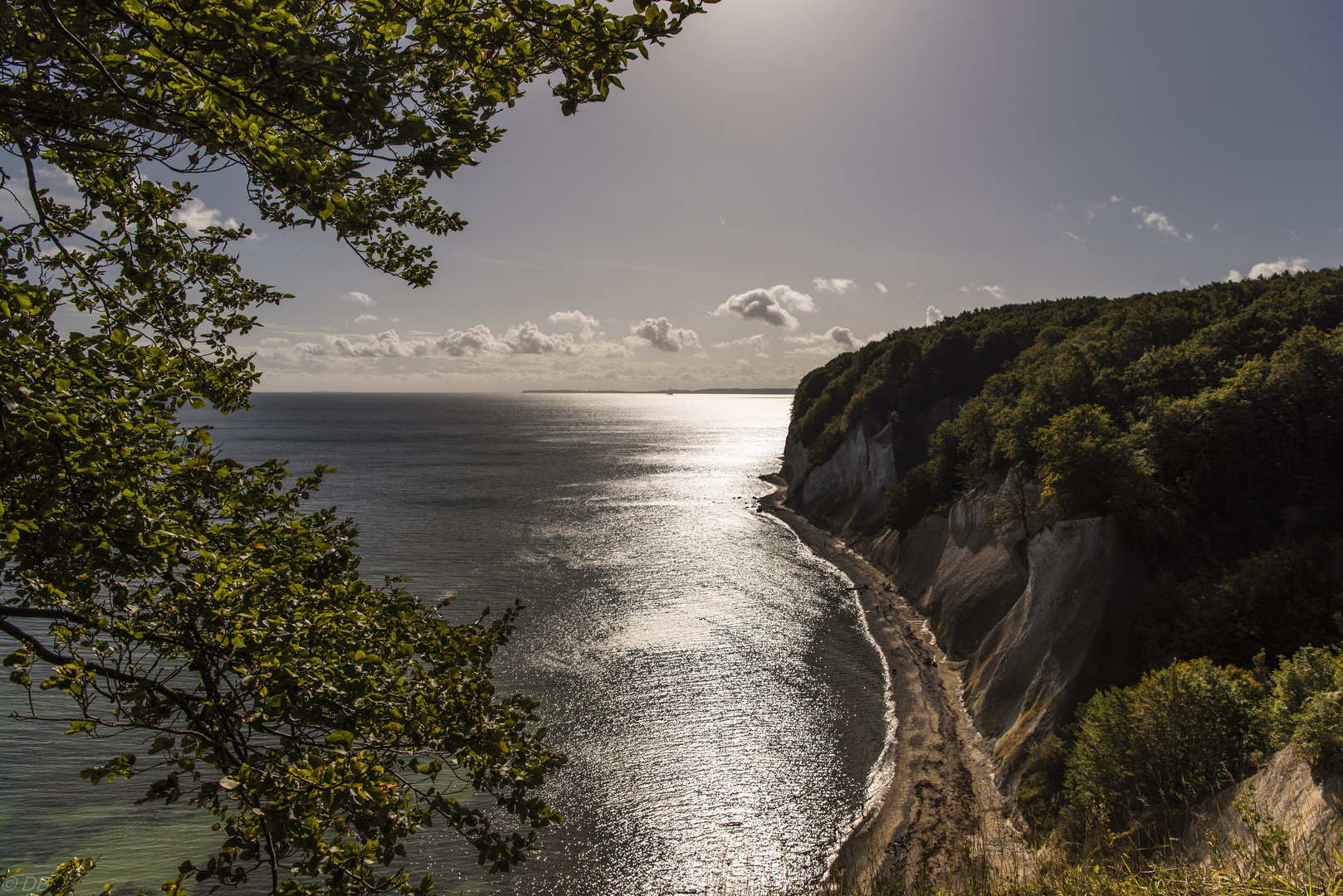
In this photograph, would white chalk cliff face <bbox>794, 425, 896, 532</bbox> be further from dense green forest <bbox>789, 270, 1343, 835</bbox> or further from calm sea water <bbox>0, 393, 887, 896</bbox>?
dense green forest <bbox>789, 270, 1343, 835</bbox>

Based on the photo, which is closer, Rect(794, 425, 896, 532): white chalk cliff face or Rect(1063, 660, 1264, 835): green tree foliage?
Rect(1063, 660, 1264, 835): green tree foliage

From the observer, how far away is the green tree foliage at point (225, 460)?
169 inches

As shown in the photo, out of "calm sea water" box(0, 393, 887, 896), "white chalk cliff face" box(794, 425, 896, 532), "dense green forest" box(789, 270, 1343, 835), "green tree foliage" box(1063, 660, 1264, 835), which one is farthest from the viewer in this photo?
"white chalk cliff face" box(794, 425, 896, 532)

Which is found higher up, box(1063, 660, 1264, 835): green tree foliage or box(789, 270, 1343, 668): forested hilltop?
box(789, 270, 1343, 668): forested hilltop

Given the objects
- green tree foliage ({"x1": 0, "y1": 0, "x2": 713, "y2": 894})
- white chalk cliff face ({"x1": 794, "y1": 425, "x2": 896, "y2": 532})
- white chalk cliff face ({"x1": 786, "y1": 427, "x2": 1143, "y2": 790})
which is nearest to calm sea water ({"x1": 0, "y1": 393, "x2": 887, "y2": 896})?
white chalk cliff face ({"x1": 786, "y1": 427, "x2": 1143, "y2": 790})

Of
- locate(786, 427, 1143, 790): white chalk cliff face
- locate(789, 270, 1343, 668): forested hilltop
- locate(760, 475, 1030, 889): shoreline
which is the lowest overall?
locate(760, 475, 1030, 889): shoreline

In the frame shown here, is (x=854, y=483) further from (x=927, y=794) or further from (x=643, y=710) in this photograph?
(x=927, y=794)

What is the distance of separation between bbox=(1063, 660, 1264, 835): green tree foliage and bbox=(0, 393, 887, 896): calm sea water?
9685 mm

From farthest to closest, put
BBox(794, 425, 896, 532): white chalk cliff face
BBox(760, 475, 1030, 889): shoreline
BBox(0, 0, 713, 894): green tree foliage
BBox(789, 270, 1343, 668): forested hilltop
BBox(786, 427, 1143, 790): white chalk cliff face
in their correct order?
BBox(794, 425, 896, 532): white chalk cliff face < BBox(786, 427, 1143, 790): white chalk cliff face < BBox(789, 270, 1343, 668): forested hilltop < BBox(760, 475, 1030, 889): shoreline < BBox(0, 0, 713, 894): green tree foliage

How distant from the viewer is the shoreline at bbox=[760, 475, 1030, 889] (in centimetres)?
2200

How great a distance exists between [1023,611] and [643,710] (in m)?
20.4

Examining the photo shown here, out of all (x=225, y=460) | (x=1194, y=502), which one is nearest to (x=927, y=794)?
(x=1194, y=502)

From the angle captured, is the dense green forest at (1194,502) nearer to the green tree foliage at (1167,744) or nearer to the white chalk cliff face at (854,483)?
the green tree foliage at (1167,744)

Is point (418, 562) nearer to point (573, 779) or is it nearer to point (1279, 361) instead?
point (573, 779)
